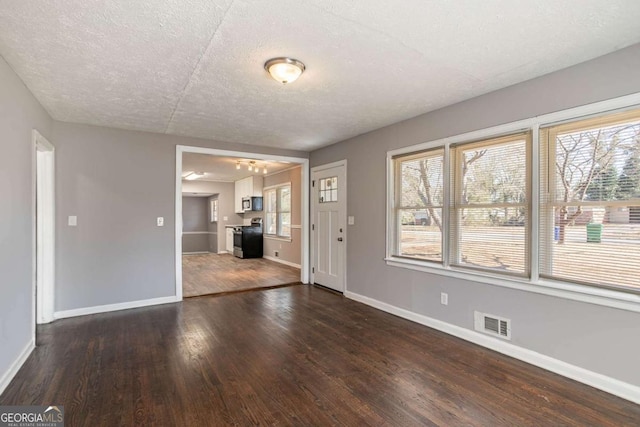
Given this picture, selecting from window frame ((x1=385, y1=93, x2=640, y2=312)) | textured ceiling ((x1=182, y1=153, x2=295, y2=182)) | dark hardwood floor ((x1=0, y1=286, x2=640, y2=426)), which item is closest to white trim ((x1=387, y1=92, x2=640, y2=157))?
window frame ((x1=385, y1=93, x2=640, y2=312))

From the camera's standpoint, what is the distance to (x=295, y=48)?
229 cm

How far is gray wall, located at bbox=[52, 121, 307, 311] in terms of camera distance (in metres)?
4.02

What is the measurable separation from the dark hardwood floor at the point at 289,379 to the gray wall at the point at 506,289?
0.26 m

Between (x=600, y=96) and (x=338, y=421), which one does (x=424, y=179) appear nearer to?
(x=600, y=96)

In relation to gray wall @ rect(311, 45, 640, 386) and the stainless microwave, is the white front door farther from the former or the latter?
the stainless microwave

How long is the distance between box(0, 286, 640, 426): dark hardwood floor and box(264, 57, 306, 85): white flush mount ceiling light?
2.31m

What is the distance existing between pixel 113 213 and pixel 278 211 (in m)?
4.72

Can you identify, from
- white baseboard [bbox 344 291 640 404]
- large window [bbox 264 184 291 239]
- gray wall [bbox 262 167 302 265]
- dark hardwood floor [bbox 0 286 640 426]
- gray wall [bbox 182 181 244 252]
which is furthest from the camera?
gray wall [bbox 182 181 244 252]

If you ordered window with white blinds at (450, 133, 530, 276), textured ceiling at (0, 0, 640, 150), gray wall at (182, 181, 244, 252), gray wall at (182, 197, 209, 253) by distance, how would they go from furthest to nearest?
gray wall at (182, 197, 209, 253)
gray wall at (182, 181, 244, 252)
window with white blinds at (450, 133, 530, 276)
textured ceiling at (0, 0, 640, 150)

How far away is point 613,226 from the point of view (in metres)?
2.35

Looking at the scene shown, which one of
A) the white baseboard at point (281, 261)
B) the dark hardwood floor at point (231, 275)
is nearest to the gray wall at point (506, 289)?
the dark hardwood floor at point (231, 275)

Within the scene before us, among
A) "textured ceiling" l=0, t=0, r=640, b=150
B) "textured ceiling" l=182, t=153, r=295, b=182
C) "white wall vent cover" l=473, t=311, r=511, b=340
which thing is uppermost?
"textured ceiling" l=0, t=0, r=640, b=150

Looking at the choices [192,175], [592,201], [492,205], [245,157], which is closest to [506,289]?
[492,205]

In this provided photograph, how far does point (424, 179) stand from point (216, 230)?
8658mm
